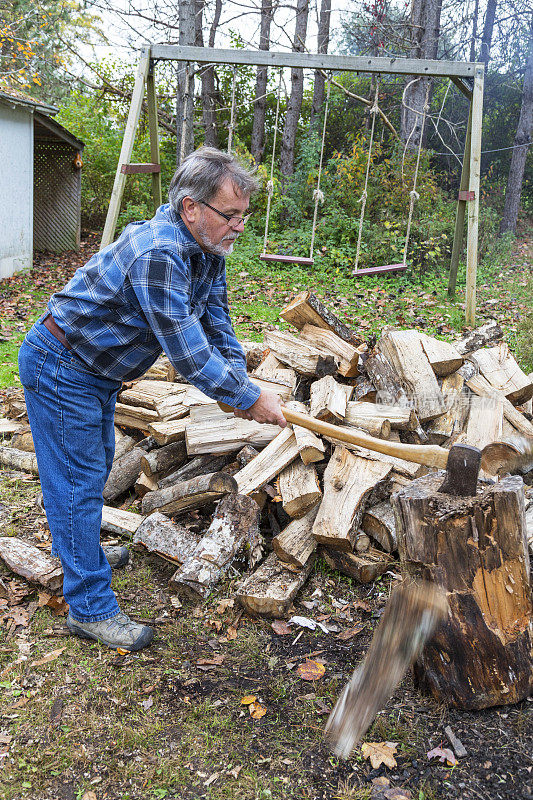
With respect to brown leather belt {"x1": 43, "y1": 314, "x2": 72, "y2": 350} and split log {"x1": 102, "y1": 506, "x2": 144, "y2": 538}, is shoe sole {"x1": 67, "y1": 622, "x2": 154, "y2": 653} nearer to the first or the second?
split log {"x1": 102, "y1": 506, "x2": 144, "y2": 538}

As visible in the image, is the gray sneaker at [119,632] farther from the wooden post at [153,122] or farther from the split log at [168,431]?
the wooden post at [153,122]

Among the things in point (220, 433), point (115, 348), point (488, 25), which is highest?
point (488, 25)

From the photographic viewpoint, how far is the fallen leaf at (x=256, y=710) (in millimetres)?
2456

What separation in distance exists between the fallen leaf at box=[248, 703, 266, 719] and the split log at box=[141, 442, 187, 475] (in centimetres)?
177

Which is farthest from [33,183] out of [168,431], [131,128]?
[168,431]

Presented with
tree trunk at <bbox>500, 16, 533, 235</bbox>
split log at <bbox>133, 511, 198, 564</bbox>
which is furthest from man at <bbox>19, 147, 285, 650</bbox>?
tree trunk at <bbox>500, 16, 533, 235</bbox>

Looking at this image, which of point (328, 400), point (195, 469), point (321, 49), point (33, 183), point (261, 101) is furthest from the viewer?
point (321, 49)

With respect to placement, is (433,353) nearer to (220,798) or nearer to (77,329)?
(77,329)

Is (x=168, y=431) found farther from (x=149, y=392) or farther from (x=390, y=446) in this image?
(x=390, y=446)

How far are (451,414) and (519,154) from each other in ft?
50.6

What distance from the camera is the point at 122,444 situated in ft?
14.0

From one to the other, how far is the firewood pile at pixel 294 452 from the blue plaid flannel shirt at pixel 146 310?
0.94 metres

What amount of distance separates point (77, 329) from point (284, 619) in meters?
1.76

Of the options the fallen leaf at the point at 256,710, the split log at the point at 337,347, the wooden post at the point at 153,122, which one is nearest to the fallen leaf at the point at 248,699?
the fallen leaf at the point at 256,710
